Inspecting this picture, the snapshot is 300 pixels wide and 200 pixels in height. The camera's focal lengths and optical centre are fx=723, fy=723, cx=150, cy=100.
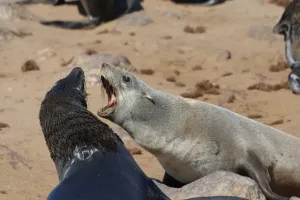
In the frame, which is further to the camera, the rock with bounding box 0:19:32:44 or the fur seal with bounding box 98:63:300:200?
the rock with bounding box 0:19:32:44

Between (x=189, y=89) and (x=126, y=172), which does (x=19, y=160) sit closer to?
(x=126, y=172)

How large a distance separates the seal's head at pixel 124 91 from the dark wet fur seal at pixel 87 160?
0.96 m

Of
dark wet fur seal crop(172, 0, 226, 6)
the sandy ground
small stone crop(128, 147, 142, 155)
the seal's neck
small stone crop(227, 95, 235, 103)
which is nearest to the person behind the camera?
the sandy ground

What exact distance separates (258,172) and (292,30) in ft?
20.9

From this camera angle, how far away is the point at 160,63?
12328 millimetres

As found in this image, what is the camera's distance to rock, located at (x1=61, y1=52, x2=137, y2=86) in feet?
35.0

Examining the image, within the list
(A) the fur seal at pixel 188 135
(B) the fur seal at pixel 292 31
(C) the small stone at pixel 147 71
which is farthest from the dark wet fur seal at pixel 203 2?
(A) the fur seal at pixel 188 135

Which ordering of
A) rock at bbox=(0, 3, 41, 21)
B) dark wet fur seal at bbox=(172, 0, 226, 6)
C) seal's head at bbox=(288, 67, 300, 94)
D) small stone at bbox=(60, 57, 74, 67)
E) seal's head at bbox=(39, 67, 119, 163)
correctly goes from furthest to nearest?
dark wet fur seal at bbox=(172, 0, 226, 6) → rock at bbox=(0, 3, 41, 21) → small stone at bbox=(60, 57, 74, 67) → seal's head at bbox=(288, 67, 300, 94) → seal's head at bbox=(39, 67, 119, 163)

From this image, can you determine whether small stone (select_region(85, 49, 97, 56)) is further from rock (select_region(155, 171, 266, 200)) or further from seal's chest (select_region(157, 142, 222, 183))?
rock (select_region(155, 171, 266, 200))

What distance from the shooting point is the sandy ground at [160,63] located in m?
7.38

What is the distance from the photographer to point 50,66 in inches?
473

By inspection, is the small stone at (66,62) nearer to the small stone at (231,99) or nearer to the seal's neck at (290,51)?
the small stone at (231,99)

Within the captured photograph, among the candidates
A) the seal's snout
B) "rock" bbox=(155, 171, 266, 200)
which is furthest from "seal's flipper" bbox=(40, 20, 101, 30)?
"rock" bbox=(155, 171, 266, 200)

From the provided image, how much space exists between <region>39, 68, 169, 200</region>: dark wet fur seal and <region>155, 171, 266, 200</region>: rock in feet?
2.67
